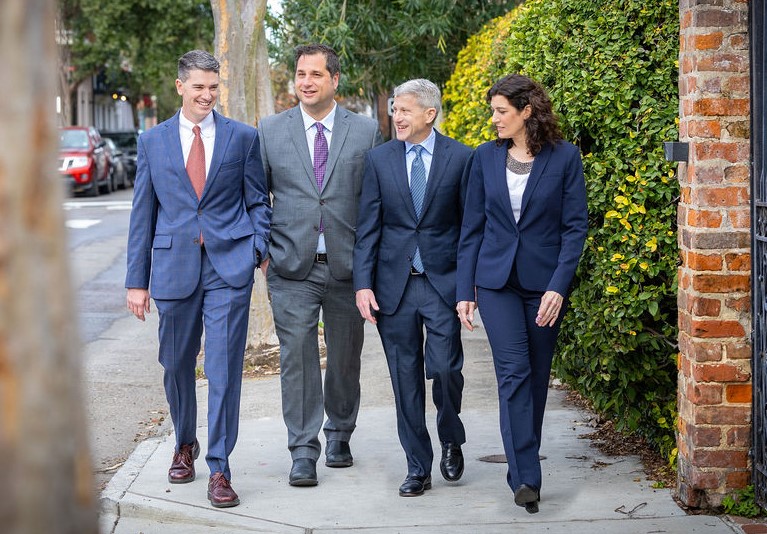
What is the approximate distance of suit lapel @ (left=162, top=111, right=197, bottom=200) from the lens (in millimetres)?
5758

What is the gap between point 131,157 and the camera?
143 feet

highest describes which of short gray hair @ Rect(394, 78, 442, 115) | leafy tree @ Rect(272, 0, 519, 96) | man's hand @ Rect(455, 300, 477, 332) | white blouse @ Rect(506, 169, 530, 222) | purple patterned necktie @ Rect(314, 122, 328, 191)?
leafy tree @ Rect(272, 0, 519, 96)

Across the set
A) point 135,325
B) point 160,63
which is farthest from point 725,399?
point 160,63

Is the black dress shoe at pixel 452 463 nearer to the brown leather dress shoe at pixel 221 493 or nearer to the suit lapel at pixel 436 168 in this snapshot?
the brown leather dress shoe at pixel 221 493

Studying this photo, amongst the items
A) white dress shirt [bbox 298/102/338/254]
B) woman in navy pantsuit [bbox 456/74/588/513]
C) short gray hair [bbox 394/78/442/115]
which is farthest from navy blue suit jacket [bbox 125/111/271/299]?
woman in navy pantsuit [bbox 456/74/588/513]

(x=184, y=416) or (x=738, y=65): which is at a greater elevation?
(x=738, y=65)

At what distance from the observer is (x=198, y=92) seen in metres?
5.73

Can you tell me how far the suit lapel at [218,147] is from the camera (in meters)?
5.77

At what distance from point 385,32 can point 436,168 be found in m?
9.94

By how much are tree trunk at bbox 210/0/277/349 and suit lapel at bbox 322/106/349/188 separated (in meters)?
3.66

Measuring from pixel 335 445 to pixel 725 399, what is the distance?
6.91 feet

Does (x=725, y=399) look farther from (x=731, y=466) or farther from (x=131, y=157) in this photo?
(x=131, y=157)

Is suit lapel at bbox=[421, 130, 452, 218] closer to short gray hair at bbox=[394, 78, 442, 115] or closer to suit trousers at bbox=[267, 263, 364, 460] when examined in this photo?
short gray hair at bbox=[394, 78, 442, 115]

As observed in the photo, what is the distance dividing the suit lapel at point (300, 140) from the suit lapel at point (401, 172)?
482 mm
